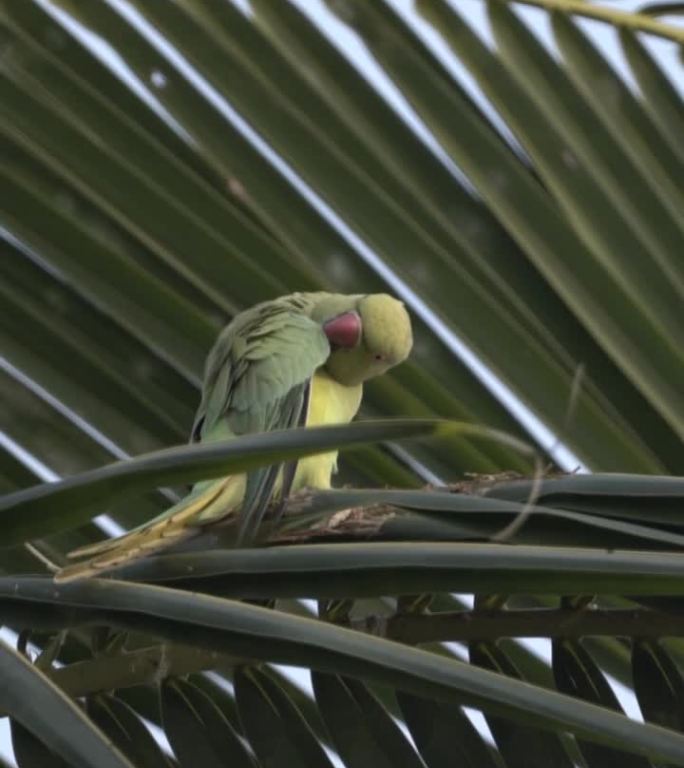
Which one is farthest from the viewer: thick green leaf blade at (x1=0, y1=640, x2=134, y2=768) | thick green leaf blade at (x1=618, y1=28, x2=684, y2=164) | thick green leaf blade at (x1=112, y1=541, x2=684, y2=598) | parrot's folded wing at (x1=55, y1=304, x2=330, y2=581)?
thick green leaf blade at (x1=618, y1=28, x2=684, y2=164)

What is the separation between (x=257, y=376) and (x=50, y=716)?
2.85ft

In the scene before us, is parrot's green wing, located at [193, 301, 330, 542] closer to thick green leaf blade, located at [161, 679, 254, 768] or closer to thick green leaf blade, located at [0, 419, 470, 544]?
thick green leaf blade, located at [161, 679, 254, 768]

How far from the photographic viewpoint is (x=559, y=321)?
178 centimetres

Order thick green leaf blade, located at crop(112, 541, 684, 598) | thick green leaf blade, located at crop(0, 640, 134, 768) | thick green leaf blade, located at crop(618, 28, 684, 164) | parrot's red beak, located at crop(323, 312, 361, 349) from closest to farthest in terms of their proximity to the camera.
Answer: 1. thick green leaf blade, located at crop(0, 640, 134, 768)
2. thick green leaf blade, located at crop(112, 541, 684, 598)
3. parrot's red beak, located at crop(323, 312, 361, 349)
4. thick green leaf blade, located at crop(618, 28, 684, 164)

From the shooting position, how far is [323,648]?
2.89ft

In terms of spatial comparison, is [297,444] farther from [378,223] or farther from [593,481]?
[378,223]

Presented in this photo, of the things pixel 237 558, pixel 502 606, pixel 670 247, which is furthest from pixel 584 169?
pixel 237 558

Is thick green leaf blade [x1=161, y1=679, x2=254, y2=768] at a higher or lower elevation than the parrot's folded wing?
lower

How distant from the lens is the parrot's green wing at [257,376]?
5.32 feet

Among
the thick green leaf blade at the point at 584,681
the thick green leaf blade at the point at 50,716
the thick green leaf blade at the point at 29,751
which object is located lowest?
the thick green leaf blade at the point at 50,716

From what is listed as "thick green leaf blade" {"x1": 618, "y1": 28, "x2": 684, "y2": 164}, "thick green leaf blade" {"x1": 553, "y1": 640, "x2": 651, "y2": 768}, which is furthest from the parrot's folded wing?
"thick green leaf blade" {"x1": 618, "y1": 28, "x2": 684, "y2": 164}

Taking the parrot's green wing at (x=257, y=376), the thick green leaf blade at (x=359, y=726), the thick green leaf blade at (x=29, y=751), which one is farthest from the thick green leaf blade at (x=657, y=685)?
the parrot's green wing at (x=257, y=376)

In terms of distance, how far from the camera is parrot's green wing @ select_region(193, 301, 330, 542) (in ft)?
5.32

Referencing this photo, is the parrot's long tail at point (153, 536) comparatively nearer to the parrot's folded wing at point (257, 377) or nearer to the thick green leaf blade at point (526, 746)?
the parrot's folded wing at point (257, 377)
